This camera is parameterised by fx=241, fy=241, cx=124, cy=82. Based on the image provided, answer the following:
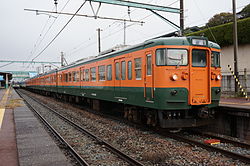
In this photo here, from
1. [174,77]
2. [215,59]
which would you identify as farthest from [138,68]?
[215,59]

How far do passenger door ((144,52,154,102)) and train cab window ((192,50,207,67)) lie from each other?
139 cm

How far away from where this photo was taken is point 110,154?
650 cm

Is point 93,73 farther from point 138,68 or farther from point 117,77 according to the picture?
point 138,68

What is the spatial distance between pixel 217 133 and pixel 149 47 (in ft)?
13.7

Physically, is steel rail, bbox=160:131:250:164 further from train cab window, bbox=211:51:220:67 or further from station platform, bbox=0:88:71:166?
station platform, bbox=0:88:71:166

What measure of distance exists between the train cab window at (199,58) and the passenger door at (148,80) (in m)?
1.39

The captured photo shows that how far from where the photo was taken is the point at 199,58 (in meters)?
7.94

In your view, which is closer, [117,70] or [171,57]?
[171,57]

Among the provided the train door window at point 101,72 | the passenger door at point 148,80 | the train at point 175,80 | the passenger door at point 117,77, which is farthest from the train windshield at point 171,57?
the train door window at point 101,72

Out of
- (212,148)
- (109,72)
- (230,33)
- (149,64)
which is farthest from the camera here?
(230,33)

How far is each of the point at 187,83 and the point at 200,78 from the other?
0.57 metres

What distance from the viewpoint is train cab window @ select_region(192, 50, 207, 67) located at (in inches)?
309

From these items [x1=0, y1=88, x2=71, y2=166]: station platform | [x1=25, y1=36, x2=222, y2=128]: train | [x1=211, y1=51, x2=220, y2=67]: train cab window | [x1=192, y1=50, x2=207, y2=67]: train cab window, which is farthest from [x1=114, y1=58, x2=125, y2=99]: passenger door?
[x1=211, y1=51, x2=220, y2=67]: train cab window

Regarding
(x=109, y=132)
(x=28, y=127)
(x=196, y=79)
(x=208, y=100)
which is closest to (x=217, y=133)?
(x=208, y=100)
